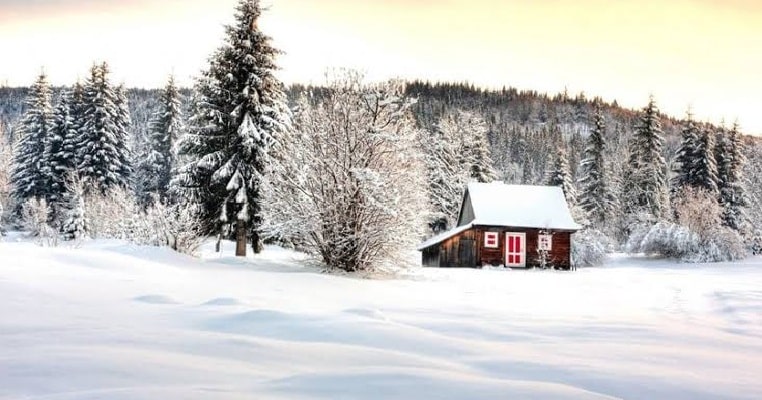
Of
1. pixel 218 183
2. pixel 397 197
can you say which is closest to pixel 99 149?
pixel 218 183

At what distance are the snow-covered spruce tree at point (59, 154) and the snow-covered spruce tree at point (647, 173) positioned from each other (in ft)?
147

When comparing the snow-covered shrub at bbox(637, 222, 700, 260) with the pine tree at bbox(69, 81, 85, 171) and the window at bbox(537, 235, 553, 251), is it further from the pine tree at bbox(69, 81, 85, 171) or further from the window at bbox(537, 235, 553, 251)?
the pine tree at bbox(69, 81, 85, 171)

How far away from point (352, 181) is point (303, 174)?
63.7 inches

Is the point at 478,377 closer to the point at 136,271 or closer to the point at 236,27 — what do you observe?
the point at 136,271

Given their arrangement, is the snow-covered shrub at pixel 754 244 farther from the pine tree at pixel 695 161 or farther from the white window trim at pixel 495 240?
the white window trim at pixel 495 240

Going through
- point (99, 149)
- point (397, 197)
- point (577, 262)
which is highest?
point (99, 149)

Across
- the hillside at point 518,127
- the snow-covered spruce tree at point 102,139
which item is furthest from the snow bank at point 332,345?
the hillside at point 518,127

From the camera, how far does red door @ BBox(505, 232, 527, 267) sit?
36031 millimetres

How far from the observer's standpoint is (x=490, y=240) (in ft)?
119

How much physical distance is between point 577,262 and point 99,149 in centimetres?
3552

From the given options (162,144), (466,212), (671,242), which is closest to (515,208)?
(466,212)

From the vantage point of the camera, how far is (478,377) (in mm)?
5199

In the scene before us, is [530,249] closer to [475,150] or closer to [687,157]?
[475,150]

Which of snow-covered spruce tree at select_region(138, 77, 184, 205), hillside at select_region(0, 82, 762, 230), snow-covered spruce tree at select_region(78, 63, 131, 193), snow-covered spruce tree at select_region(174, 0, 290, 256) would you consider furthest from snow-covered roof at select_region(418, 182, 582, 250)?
hillside at select_region(0, 82, 762, 230)
